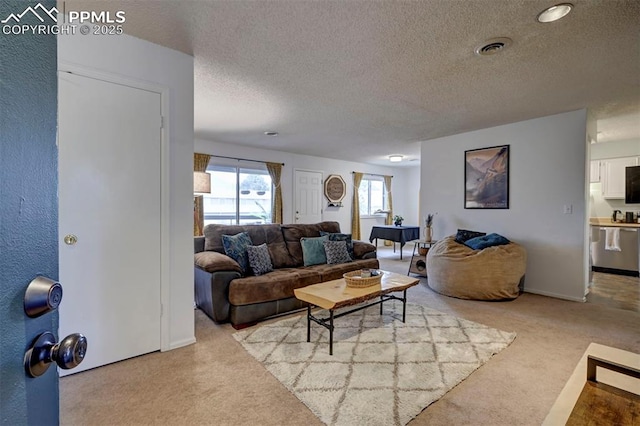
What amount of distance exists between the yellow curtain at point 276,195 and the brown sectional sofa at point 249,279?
2.39 meters

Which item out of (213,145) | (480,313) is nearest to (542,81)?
(480,313)

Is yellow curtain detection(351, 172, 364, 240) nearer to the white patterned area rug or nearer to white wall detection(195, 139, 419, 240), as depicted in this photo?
white wall detection(195, 139, 419, 240)

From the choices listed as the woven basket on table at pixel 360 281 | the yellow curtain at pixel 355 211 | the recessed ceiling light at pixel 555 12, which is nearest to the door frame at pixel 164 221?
the woven basket on table at pixel 360 281

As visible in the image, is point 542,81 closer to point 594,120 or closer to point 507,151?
point 507,151

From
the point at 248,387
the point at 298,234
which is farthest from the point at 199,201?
the point at 248,387

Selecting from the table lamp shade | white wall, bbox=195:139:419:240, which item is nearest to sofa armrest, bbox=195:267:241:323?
the table lamp shade

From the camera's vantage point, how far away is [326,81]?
2963 millimetres

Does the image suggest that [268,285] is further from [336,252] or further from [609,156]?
[609,156]

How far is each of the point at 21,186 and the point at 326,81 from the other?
281 centimetres

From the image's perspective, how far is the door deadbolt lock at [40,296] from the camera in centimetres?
52

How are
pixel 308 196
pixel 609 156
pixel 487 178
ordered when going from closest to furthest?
pixel 487 178
pixel 609 156
pixel 308 196

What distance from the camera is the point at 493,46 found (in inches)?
90.3

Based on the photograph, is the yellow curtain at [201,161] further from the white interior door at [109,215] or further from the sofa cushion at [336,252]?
the white interior door at [109,215]

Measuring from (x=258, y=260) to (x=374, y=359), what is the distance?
166 cm
